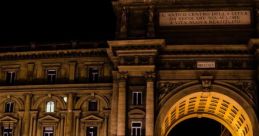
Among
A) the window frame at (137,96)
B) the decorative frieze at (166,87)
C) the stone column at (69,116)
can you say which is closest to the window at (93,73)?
the stone column at (69,116)

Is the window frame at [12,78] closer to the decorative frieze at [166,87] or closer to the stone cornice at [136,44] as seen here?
the stone cornice at [136,44]

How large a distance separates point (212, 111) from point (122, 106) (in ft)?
38.8

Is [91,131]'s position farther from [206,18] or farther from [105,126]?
[206,18]

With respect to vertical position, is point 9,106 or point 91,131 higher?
point 9,106

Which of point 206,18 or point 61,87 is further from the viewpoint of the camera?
point 61,87

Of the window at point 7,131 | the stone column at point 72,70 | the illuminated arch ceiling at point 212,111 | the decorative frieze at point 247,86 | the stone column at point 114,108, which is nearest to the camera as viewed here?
the decorative frieze at point 247,86

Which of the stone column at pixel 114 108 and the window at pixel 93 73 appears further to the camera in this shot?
Result: the window at pixel 93 73

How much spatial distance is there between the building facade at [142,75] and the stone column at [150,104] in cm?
9

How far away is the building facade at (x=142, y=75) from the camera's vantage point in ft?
166

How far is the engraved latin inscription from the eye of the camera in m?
52.3

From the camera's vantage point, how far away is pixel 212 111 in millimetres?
57750

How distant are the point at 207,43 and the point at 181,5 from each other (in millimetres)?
4637

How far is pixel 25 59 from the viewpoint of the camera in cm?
5581

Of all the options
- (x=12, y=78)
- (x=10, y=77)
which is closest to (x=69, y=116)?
(x=12, y=78)
